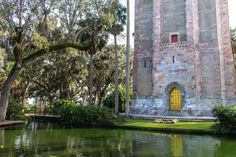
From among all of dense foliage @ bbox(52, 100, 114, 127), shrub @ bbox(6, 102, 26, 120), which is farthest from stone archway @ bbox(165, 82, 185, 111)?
shrub @ bbox(6, 102, 26, 120)

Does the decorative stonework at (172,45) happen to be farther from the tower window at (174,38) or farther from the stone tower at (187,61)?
the tower window at (174,38)

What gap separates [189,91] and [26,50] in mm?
15077

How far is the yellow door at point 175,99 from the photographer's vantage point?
31047mm

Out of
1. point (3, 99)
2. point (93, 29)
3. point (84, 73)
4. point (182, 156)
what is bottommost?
point (182, 156)

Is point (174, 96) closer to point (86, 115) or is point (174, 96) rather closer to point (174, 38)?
point (174, 38)

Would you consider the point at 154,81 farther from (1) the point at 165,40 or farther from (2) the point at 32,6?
(2) the point at 32,6

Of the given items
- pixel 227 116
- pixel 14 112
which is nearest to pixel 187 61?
pixel 227 116

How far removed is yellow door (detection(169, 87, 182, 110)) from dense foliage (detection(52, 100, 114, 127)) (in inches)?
300

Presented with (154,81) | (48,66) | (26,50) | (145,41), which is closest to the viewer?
(26,50)

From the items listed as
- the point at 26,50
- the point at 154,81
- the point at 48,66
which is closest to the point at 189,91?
the point at 154,81

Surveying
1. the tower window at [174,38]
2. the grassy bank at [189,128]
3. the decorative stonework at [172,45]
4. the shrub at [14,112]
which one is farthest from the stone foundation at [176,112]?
→ the shrub at [14,112]

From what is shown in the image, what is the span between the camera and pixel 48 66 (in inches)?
1754

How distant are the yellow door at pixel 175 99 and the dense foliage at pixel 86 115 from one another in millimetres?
7609

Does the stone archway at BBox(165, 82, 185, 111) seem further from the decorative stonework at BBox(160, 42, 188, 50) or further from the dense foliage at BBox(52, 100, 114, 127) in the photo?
the dense foliage at BBox(52, 100, 114, 127)
